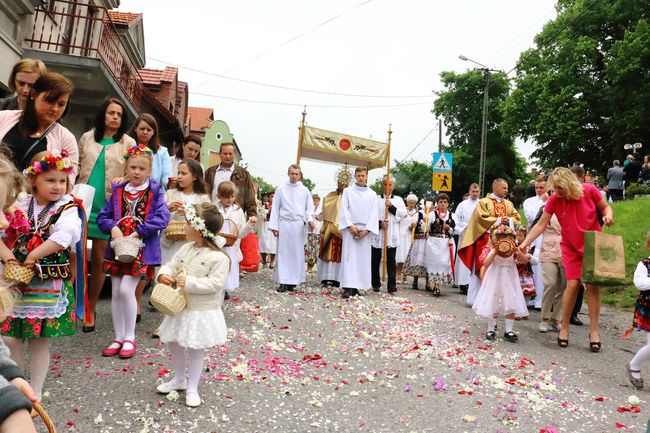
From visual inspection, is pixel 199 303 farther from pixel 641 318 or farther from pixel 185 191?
pixel 641 318

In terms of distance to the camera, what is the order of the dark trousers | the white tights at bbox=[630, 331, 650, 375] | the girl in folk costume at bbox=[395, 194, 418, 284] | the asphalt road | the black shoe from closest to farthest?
1. the asphalt road
2. the white tights at bbox=[630, 331, 650, 375]
3. the black shoe
4. the dark trousers
5. the girl in folk costume at bbox=[395, 194, 418, 284]

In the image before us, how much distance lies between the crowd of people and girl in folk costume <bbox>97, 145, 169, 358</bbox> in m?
0.01

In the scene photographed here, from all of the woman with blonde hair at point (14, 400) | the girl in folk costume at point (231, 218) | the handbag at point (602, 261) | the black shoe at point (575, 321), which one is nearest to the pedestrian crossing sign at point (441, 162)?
the black shoe at point (575, 321)

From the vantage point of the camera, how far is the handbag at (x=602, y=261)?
600cm

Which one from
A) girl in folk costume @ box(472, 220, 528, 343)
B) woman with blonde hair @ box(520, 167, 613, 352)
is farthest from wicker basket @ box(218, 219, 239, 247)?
woman with blonde hair @ box(520, 167, 613, 352)

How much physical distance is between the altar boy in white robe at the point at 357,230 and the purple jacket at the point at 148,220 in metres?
4.78

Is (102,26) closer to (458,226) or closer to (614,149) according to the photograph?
(458,226)

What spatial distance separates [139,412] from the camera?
355 centimetres

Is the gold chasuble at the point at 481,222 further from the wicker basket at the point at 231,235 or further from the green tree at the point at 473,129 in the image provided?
the green tree at the point at 473,129

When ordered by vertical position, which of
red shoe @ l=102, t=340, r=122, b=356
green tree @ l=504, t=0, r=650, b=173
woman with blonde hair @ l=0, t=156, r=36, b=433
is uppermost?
green tree @ l=504, t=0, r=650, b=173

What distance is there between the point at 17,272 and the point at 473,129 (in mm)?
45831

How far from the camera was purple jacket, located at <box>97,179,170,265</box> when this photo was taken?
4848mm

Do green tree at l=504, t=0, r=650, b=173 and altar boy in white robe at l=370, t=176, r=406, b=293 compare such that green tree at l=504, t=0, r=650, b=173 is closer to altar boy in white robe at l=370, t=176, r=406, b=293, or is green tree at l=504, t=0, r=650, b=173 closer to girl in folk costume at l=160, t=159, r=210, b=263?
altar boy in white robe at l=370, t=176, r=406, b=293

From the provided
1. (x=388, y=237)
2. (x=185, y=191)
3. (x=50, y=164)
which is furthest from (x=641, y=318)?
(x=388, y=237)
